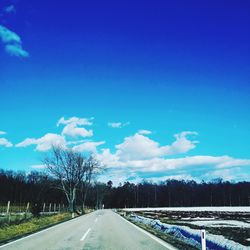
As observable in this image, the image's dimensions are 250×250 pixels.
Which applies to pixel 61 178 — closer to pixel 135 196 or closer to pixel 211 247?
pixel 211 247

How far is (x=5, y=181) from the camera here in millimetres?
123062

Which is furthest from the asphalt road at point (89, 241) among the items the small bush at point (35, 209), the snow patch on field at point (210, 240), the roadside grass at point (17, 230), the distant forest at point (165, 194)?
the distant forest at point (165, 194)

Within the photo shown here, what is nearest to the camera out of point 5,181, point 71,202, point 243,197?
point 71,202

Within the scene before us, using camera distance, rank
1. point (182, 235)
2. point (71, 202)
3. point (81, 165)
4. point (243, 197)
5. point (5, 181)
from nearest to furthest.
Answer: point (182, 235) < point (71, 202) < point (81, 165) < point (5, 181) < point (243, 197)

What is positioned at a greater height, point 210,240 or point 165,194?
point 165,194

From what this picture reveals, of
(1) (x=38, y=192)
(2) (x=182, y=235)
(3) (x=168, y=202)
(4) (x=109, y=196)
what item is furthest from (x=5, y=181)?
(2) (x=182, y=235)

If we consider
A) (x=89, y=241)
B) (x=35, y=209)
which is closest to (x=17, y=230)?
(x=89, y=241)

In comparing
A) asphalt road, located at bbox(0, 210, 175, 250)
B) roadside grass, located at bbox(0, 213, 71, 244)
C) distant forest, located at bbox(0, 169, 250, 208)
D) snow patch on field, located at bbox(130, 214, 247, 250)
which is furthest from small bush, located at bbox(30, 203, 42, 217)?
distant forest, located at bbox(0, 169, 250, 208)

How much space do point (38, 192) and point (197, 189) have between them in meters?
82.5

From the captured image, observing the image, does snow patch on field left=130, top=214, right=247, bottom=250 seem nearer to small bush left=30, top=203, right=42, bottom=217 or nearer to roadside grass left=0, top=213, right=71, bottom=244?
roadside grass left=0, top=213, right=71, bottom=244

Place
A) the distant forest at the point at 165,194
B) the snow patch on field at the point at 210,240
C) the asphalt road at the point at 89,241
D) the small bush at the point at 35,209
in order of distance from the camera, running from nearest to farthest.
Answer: the snow patch on field at the point at 210,240
the asphalt road at the point at 89,241
the small bush at the point at 35,209
the distant forest at the point at 165,194

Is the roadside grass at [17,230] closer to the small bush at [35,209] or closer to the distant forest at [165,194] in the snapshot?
the small bush at [35,209]

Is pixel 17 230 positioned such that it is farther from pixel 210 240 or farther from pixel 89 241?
pixel 210 240

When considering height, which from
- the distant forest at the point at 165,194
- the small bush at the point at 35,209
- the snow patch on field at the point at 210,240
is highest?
the distant forest at the point at 165,194
